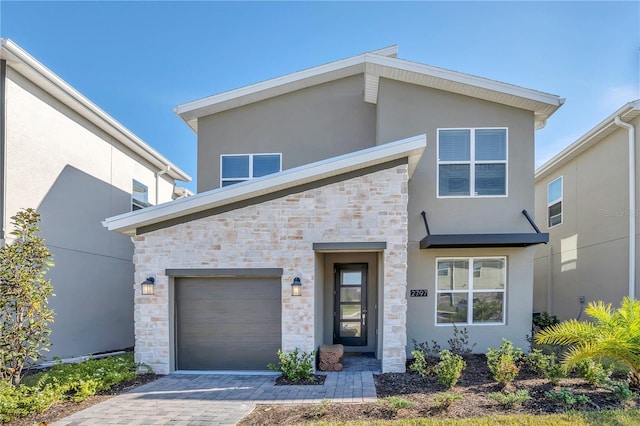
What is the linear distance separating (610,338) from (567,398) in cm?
132

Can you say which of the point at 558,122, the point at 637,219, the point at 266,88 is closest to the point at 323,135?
the point at 266,88

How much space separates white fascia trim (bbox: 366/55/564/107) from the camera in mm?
9070

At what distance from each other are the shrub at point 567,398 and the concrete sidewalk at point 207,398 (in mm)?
2816

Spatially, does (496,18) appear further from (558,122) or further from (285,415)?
(285,415)

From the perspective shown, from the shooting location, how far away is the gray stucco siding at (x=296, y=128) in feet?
35.6

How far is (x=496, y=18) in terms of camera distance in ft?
34.0

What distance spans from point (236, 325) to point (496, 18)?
10.3 metres

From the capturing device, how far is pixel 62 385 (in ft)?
22.0

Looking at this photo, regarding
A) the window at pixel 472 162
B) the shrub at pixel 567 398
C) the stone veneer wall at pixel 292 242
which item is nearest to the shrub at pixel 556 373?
the shrub at pixel 567 398

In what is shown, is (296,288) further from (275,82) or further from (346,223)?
(275,82)

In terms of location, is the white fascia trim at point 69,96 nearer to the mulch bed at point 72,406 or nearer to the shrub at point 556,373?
the mulch bed at point 72,406

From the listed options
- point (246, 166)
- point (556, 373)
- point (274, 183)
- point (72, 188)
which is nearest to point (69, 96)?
point (72, 188)

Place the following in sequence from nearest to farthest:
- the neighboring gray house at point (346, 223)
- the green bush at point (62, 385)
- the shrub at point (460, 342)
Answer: the green bush at point (62, 385), the neighboring gray house at point (346, 223), the shrub at point (460, 342)

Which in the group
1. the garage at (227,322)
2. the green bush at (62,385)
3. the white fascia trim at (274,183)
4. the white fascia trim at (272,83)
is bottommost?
the green bush at (62,385)
